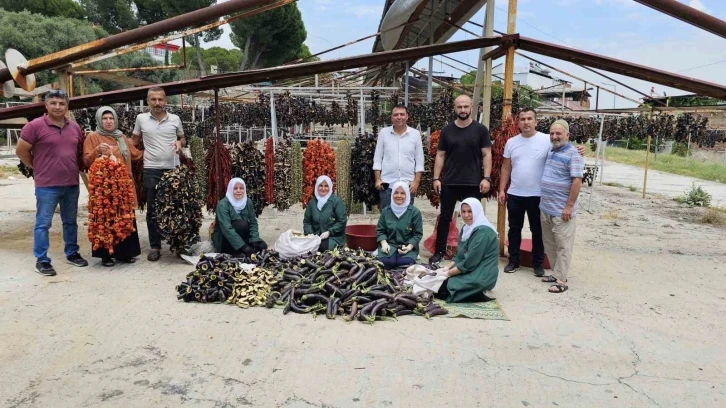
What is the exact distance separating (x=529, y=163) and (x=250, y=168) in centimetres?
352

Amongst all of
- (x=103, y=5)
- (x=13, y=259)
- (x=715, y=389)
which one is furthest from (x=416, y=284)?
(x=103, y=5)

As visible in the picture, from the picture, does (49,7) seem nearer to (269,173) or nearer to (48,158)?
(48,158)

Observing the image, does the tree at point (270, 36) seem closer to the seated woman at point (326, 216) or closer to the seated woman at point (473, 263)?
the seated woman at point (326, 216)

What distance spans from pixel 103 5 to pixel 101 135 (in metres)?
37.1

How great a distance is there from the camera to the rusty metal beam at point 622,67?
233 inches

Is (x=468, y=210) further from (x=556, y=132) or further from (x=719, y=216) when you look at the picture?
(x=719, y=216)

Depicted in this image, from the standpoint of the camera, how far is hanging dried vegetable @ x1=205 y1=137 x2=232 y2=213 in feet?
20.5

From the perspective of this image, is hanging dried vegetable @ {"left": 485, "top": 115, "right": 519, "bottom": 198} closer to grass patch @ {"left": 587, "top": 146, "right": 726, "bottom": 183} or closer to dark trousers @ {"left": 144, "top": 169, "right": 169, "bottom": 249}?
dark trousers @ {"left": 144, "top": 169, "right": 169, "bottom": 249}

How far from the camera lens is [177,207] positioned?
581 centimetres

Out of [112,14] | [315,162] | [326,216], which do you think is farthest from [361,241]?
[112,14]

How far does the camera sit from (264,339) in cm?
389

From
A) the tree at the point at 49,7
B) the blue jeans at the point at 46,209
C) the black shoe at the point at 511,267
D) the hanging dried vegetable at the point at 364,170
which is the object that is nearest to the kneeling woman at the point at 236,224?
the hanging dried vegetable at the point at 364,170

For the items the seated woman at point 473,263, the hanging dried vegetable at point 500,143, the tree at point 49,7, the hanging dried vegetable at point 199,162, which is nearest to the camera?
the seated woman at point 473,263

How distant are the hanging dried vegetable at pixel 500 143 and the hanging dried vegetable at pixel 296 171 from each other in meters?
2.63
